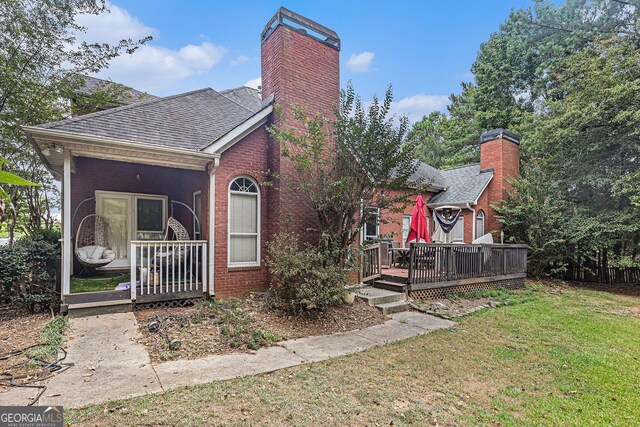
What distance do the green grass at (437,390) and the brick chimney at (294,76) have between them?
3891 mm

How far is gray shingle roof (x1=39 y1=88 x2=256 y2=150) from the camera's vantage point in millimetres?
6676

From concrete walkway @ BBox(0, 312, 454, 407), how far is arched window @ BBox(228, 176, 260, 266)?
252 cm

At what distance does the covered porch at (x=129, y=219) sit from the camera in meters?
6.35

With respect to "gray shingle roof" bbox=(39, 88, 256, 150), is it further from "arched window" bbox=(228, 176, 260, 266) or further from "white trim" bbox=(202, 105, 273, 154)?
"arched window" bbox=(228, 176, 260, 266)

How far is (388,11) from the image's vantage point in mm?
12555

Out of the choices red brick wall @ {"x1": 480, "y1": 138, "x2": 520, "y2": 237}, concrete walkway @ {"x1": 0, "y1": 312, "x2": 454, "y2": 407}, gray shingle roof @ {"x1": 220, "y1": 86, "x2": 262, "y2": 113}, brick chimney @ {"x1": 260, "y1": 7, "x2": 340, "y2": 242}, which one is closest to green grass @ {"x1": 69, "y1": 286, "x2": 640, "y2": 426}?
concrete walkway @ {"x1": 0, "y1": 312, "x2": 454, "y2": 407}

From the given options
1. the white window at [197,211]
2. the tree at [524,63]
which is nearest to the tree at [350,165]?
the white window at [197,211]

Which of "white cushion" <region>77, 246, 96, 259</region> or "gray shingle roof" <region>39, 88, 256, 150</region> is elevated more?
"gray shingle roof" <region>39, 88, 256, 150</region>

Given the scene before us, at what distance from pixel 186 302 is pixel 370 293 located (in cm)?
433

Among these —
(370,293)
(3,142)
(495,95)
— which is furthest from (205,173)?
(495,95)

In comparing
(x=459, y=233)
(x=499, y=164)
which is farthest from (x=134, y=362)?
(x=499, y=164)

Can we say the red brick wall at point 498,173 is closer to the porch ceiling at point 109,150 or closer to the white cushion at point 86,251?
the porch ceiling at point 109,150

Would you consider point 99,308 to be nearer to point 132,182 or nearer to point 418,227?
point 132,182

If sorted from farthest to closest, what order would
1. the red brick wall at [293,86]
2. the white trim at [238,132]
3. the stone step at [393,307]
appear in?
the red brick wall at [293,86], the stone step at [393,307], the white trim at [238,132]
